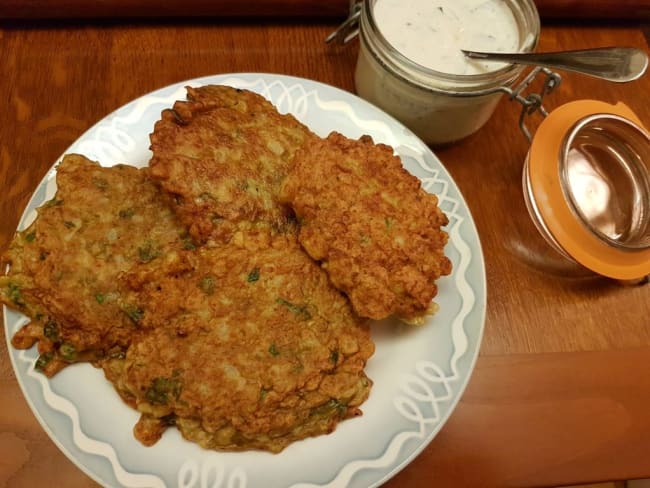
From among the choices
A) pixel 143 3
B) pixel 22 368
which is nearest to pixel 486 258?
pixel 22 368

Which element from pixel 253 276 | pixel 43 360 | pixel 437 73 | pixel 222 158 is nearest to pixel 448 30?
pixel 437 73

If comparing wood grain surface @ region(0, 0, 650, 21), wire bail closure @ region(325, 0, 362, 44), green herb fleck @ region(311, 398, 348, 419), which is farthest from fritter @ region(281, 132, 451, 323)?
wood grain surface @ region(0, 0, 650, 21)

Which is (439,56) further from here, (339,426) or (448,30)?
(339,426)

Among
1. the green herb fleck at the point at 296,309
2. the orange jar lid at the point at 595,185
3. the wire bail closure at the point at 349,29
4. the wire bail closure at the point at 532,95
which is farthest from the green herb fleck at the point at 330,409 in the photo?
the wire bail closure at the point at 349,29

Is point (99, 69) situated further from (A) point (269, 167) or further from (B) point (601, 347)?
(B) point (601, 347)

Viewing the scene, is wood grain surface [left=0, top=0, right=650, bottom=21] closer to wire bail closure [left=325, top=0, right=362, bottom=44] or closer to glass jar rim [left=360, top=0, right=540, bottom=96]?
wire bail closure [left=325, top=0, right=362, bottom=44]

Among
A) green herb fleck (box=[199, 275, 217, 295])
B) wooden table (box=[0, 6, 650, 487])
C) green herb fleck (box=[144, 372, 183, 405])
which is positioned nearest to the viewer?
green herb fleck (box=[144, 372, 183, 405])
